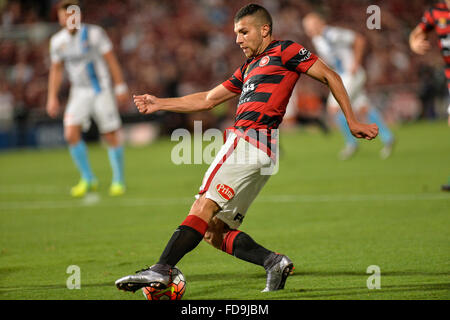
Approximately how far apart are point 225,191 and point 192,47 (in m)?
22.9

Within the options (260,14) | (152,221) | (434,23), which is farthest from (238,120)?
(434,23)

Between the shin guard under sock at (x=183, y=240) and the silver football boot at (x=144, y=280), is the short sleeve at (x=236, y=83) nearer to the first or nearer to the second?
the shin guard under sock at (x=183, y=240)

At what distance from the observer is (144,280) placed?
445 cm

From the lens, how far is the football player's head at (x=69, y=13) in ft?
34.1

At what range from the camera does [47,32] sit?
27.7 m

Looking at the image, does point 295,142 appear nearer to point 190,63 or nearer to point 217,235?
point 190,63

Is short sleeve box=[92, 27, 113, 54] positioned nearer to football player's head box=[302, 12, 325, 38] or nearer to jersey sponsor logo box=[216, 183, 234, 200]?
football player's head box=[302, 12, 325, 38]

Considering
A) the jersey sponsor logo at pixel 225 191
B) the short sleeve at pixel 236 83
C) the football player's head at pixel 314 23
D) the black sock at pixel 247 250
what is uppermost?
the football player's head at pixel 314 23

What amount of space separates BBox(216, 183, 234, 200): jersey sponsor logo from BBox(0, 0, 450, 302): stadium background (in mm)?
644

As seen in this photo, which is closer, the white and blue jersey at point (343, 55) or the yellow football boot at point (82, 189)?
the yellow football boot at point (82, 189)

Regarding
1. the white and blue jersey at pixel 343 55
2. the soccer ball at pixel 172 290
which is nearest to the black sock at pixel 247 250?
the soccer ball at pixel 172 290

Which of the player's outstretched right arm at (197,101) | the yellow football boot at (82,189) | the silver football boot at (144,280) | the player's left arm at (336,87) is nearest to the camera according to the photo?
the silver football boot at (144,280)

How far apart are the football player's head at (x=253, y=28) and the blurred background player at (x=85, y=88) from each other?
6.06 m

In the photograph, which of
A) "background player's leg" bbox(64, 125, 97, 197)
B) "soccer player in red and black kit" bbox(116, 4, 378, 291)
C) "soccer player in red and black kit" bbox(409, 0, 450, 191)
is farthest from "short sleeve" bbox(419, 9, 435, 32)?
"background player's leg" bbox(64, 125, 97, 197)
